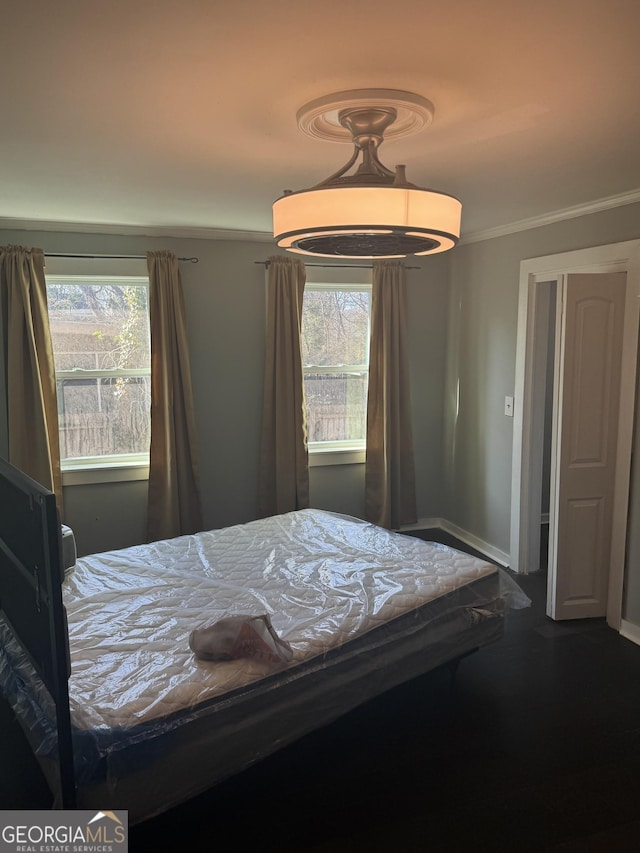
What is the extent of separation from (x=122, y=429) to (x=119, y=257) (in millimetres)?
1189

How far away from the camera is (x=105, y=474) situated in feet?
14.1

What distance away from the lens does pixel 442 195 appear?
206 centimetres

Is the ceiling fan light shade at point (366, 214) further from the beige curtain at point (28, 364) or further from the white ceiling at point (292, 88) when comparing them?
the beige curtain at point (28, 364)

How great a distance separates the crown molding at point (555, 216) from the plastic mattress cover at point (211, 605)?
2060 millimetres

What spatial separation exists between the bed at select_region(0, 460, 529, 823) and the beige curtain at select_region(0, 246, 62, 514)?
1.27 metres

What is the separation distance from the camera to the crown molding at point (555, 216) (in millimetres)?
3273

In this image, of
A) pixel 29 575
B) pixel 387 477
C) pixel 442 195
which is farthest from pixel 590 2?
pixel 387 477

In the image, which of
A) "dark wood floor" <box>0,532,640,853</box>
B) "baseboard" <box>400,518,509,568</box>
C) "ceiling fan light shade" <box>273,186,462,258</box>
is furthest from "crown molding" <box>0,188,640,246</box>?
"dark wood floor" <box>0,532,640,853</box>

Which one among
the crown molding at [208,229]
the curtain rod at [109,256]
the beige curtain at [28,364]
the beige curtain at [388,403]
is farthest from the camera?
the beige curtain at [388,403]

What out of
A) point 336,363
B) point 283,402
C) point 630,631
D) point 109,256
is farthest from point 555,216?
point 109,256

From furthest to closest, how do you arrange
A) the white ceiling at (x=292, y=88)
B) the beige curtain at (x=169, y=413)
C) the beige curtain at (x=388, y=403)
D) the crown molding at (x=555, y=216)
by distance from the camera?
the beige curtain at (x=388, y=403) < the beige curtain at (x=169, y=413) < the crown molding at (x=555, y=216) < the white ceiling at (x=292, y=88)

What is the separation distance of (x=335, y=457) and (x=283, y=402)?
0.65m

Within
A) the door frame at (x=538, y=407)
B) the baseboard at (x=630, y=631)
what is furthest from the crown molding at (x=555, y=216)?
the baseboard at (x=630, y=631)

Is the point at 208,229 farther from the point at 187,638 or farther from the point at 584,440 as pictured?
the point at 187,638
